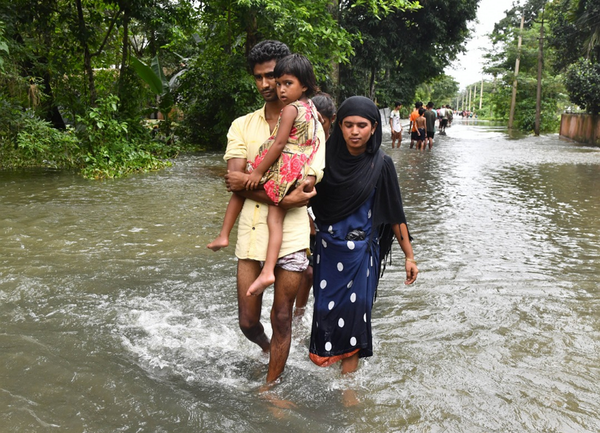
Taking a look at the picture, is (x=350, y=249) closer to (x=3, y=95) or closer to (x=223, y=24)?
(x=3, y=95)

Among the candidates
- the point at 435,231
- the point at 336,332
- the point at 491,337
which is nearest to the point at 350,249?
the point at 336,332

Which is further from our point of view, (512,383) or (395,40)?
(395,40)

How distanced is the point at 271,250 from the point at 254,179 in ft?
1.24

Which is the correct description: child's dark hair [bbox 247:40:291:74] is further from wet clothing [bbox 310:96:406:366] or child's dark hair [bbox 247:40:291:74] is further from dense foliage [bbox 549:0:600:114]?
dense foliage [bbox 549:0:600:114]

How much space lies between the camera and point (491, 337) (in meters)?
4.15

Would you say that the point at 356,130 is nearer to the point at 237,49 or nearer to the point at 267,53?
the point at 267,53

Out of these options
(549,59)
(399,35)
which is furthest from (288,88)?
(549,59)

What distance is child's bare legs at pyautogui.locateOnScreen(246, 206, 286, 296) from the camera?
297 cm

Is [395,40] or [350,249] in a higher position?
[395,40]

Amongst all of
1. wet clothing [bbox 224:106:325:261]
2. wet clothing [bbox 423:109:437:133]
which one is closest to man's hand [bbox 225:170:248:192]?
wet clothing [bbox 224:106:325:261]

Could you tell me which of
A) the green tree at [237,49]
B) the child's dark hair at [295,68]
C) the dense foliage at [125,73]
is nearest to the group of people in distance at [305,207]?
the child's dark hair at [295,68]

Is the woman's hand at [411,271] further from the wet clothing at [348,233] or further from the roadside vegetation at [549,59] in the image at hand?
the roadside vegetation at [549,59]

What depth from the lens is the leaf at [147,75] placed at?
44.9 feet

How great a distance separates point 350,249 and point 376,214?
0.85 ft
